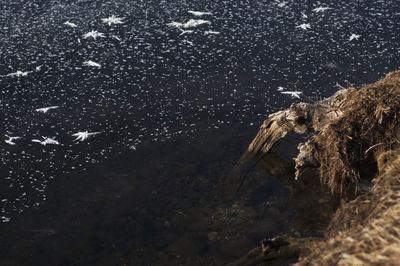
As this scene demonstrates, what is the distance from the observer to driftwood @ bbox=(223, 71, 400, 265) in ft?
14.5

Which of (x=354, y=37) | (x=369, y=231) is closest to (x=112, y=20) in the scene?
(x=354, y=37)

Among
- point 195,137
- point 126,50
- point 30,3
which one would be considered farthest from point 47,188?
point 30,3

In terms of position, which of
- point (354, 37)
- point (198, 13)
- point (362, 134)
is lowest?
point (362, 134)

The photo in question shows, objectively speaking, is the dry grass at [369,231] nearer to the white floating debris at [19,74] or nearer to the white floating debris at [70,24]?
the white floating debris at [19,74]

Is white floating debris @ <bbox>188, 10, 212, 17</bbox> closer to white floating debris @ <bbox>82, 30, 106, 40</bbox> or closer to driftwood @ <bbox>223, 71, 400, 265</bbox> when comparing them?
white floating debris @ <bbox>82, 30, 106, 40</bbox>

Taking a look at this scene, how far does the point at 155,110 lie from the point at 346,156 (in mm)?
3130

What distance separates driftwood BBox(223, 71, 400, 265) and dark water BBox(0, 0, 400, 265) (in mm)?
444

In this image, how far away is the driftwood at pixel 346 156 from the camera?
443 cm

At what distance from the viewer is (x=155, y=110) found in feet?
25.2

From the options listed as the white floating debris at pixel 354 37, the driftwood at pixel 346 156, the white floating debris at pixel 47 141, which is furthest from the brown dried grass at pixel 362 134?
the white floating debris at pixel 354 37

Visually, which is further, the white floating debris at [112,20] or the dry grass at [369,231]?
the white floating debris at [112,20]

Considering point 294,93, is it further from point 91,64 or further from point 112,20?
point 112,20

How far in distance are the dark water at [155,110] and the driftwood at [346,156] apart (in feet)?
1.46

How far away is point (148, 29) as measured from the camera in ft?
32.6
